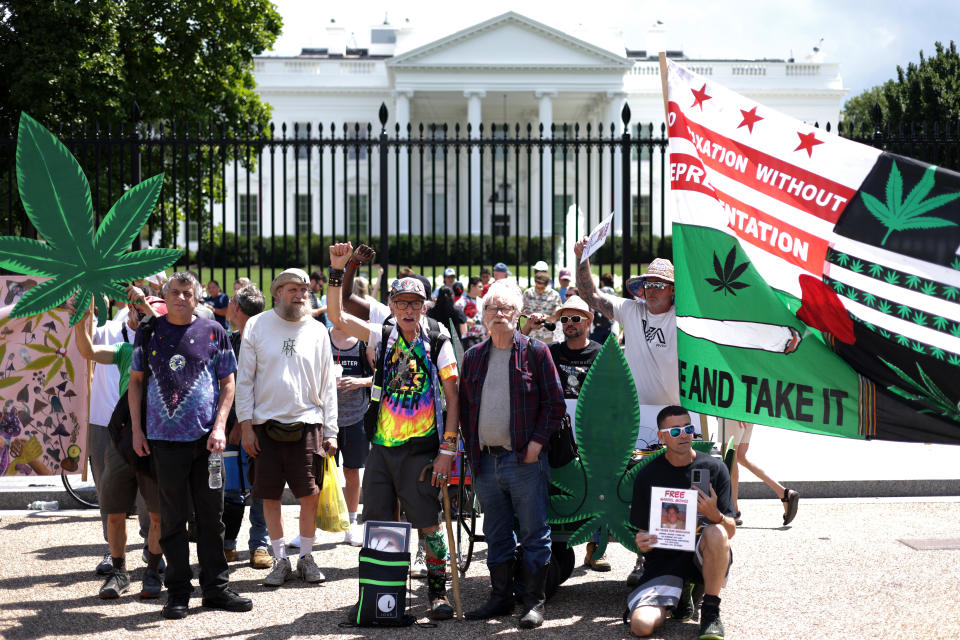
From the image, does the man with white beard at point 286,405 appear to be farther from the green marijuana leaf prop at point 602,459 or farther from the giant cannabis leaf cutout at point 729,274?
the giant cannabis leaf cutout at point 729,274

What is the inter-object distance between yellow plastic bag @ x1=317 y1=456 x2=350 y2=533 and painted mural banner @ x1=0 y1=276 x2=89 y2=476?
2.49m

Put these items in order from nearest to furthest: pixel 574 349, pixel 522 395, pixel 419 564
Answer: pixel 522 395
pixel 574 349
pixel 419 564

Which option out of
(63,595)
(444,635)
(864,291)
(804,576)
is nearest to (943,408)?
(864,291)

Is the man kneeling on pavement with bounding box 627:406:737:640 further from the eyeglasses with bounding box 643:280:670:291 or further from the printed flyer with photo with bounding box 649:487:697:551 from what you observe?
the eyeglasses with bounding box 643:280:670:291

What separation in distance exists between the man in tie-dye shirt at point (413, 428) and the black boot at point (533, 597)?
46 cm

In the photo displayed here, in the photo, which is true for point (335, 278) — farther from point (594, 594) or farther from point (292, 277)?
point (594, 594)

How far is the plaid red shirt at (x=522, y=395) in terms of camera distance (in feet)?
18.1

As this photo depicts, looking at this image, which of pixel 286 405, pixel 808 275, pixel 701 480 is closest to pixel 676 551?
pixel 701 480

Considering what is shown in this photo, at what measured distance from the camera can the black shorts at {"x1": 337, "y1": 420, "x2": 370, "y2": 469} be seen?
24.2 ft

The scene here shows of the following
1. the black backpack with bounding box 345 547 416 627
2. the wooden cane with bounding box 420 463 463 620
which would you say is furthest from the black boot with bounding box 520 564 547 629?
the black backpack with bounding box 345 547 416 627

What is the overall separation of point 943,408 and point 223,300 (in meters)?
7.10

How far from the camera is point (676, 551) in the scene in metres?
5.43

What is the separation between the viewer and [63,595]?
5945 mm

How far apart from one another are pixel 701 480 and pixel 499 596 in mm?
1248
